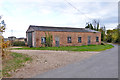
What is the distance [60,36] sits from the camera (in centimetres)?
2608

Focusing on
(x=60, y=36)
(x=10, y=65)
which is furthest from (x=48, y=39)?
(x=10, y=65)

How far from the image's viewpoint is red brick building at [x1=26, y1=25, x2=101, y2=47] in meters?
24.0

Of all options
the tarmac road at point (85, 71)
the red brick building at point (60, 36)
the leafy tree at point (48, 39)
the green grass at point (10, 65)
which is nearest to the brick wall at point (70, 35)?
the red brick building at point (60, 36)

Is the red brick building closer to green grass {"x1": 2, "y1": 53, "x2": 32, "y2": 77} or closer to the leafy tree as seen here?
the leafy tree

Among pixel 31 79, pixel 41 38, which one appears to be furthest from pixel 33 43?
pixel 31 79

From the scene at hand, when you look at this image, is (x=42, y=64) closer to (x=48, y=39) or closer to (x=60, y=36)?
(x=48, y=39)

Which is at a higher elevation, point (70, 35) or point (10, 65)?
point (70, 35)

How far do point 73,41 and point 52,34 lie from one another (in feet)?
17.7

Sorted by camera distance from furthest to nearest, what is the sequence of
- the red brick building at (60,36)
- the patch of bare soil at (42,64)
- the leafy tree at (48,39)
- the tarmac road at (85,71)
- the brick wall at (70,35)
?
1. the leafy tree at (48,39)
2. the red brick building at (60,36)
3. the brick wall at (70,35)
4. the patch of bare soil at (42,64)
5. the tarmac road at (85,71)

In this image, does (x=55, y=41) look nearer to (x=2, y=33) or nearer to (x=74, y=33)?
(x=74, y=33)

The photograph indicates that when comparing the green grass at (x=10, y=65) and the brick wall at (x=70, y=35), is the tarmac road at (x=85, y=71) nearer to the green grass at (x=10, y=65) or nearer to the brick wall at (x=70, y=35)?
the green grass at (x=10, y=65)

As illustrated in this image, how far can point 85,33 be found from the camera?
29.7 metres

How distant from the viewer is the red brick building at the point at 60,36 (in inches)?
946

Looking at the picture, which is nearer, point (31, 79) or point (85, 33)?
point (31, 79)
